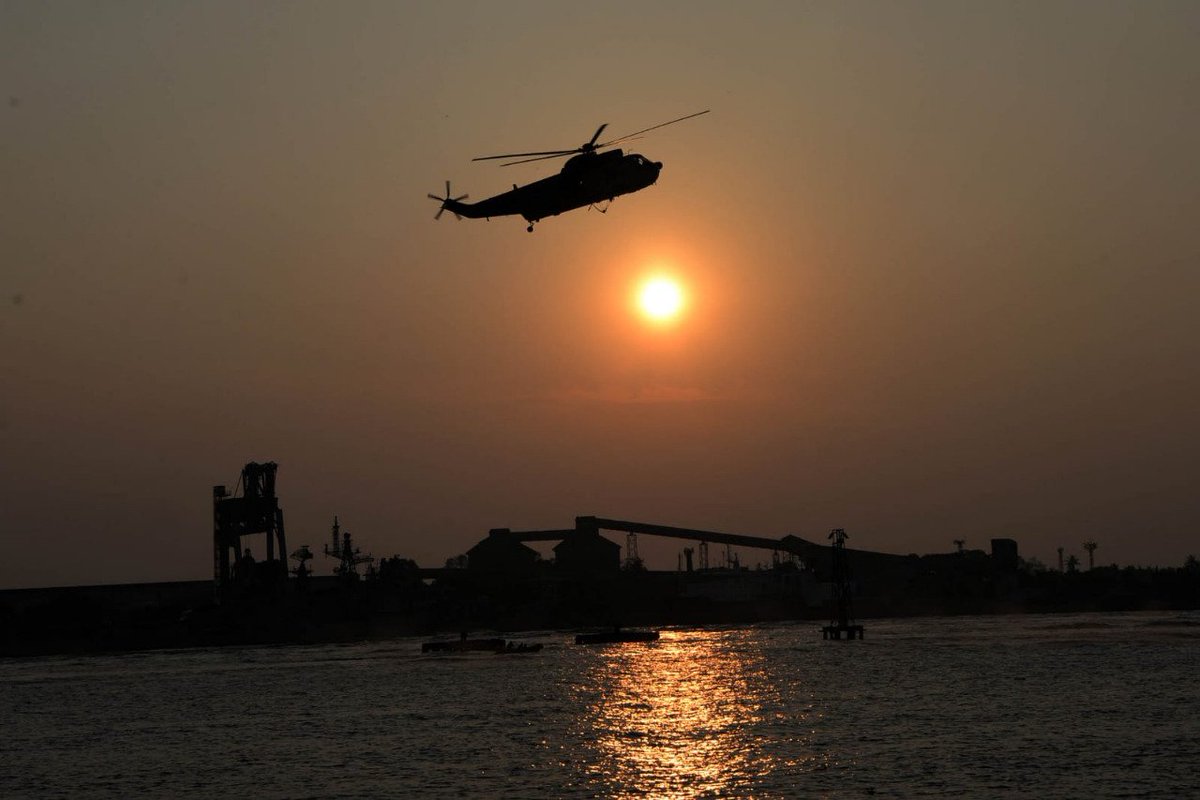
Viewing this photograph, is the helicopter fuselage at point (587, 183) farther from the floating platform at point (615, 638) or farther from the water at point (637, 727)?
the floating platform at point (615, 638)

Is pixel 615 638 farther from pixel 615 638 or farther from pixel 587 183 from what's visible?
pixel 587 183

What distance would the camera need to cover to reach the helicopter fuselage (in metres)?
77.5

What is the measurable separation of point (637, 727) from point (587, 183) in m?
29.7

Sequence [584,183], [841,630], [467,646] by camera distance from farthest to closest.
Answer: [841,630]
[467,646]
[584,183]

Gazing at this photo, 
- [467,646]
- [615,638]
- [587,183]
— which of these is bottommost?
[615,638]

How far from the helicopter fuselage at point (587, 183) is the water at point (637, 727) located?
28432mm

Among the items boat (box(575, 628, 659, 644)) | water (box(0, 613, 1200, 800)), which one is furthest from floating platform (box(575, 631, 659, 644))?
water (box(0, 613, 1200, 800))

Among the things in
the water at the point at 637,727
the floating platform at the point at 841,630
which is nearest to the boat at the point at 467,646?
the water at the point at 637,727

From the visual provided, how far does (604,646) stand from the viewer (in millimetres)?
171625

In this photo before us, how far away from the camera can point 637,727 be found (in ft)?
258

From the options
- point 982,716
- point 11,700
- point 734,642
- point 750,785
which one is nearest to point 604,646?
point 734,642

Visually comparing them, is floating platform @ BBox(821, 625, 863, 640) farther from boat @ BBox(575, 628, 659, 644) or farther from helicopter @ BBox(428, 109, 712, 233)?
helicopter @ BBox(428, 109, 712, 233)

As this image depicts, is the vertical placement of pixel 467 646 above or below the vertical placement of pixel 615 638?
above

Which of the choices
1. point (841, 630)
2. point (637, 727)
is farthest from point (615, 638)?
point (637, 727)
